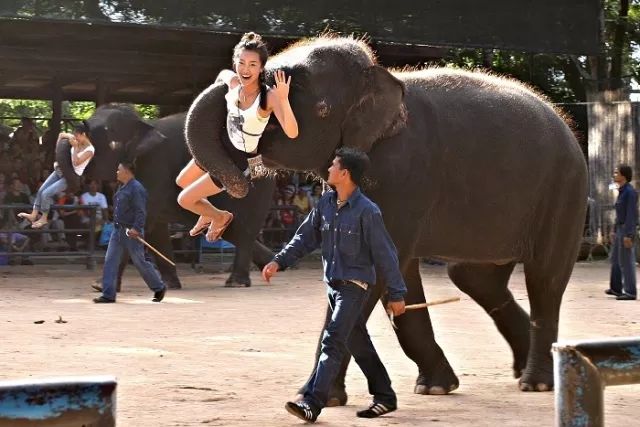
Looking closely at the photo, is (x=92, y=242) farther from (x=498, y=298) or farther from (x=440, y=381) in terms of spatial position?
(x=440, y=381)

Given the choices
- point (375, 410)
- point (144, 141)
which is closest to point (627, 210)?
point (144, 141)

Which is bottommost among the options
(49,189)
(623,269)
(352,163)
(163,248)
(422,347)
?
(163,248)

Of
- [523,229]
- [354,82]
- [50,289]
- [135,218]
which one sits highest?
[354,82]

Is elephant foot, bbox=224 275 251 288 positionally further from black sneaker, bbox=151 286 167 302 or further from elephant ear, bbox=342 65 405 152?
elephant ear, bbox=342 65 405 152

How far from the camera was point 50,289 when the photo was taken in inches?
658

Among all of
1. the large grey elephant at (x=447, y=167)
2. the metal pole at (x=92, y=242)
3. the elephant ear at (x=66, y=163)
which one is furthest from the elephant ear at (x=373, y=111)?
the metal pole at (x=92, y=242)

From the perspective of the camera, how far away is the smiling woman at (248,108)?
24.6 feet

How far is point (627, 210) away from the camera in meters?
16.7

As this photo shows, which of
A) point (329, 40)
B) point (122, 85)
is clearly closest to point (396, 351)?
point (329, 40)

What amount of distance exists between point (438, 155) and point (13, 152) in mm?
15081

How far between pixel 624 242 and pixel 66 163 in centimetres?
723

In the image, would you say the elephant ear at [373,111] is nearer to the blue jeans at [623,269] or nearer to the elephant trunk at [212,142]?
the elephant trunk at [212,142]

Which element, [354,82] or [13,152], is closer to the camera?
[354,82]

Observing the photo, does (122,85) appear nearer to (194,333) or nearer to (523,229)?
(194,333)
